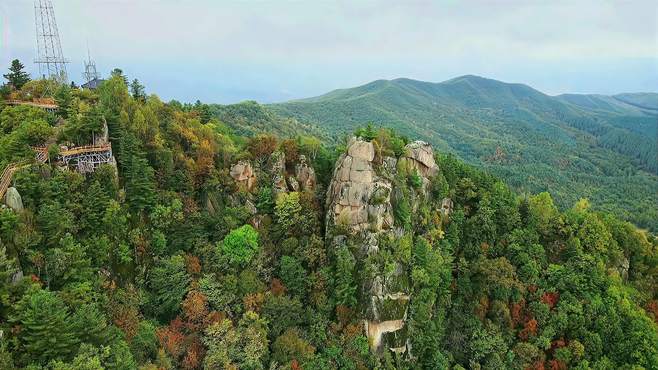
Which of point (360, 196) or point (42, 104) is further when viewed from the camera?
point (360, 196)

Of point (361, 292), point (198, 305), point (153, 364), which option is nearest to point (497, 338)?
point (361, 292)

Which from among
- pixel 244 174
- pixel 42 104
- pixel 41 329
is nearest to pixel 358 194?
pixel 244 174

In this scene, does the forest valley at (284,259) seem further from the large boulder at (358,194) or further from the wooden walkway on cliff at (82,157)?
the wooden walkway on cliff at (82,157)

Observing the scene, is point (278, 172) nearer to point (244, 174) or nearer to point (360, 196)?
point (244, 174)

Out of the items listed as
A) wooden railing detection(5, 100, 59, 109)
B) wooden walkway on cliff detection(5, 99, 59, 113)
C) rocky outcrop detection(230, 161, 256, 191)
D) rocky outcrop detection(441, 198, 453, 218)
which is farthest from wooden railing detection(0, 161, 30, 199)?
rocky outcrop detection(441, 198, 453, 218)

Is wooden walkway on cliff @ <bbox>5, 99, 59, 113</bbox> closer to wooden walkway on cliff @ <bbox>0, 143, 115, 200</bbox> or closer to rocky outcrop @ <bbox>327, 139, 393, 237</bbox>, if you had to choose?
wooden walkway on cliff @ <bbox>0, 143, 115, 200</bbox>

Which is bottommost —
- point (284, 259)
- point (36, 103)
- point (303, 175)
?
point (284, 259)
